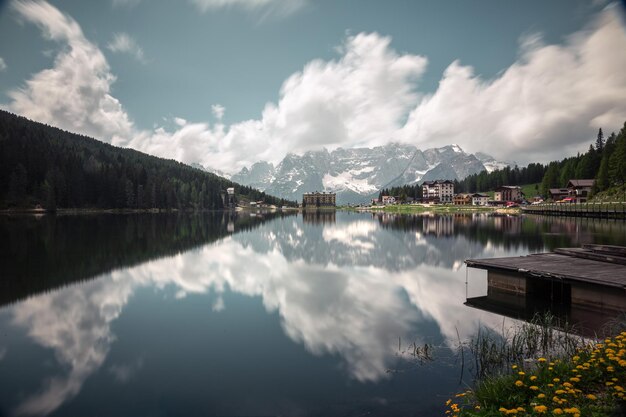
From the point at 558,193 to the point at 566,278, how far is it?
203 metres

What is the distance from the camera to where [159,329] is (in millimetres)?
19812

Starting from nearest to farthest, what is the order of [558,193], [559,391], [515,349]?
[559,391]
[515,349]
[558,193]

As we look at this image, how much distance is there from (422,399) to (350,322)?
8755 mm

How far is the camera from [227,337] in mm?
18625

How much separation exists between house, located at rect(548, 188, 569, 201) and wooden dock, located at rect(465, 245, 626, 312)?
190m

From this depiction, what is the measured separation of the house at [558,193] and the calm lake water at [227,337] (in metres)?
187

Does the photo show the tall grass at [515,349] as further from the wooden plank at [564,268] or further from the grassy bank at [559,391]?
the wooden plank at [564,268]

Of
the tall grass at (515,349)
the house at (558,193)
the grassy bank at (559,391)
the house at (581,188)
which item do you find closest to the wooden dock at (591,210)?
the house at (581,188)

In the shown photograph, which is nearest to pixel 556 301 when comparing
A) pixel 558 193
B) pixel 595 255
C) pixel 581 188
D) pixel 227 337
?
pixel 595 255

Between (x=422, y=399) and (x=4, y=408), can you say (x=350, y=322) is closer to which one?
(x=422, y=399)

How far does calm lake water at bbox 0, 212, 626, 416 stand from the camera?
12305 millimetres

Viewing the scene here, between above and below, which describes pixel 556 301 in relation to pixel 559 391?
below

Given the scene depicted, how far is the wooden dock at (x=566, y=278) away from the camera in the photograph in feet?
67.8

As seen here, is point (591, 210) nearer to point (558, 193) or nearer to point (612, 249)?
point (558, 193)
